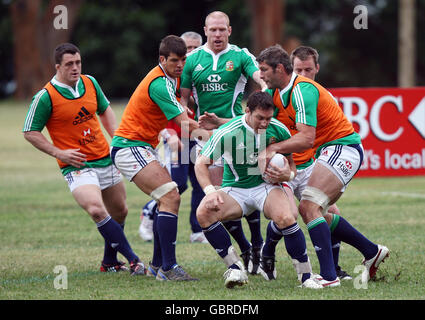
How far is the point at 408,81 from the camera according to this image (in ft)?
94.8

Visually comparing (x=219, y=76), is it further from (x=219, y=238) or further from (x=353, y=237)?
(x=353, y=237)

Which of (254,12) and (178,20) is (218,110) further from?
(178,20)

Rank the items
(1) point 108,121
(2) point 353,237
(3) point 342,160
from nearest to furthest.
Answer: (3) point 342,160 → (2) point 353,237 → (1) point 108,121

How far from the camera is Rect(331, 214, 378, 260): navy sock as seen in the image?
7219 millimetres

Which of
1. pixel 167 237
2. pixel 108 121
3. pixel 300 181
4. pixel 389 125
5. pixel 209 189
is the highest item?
pixel 108 121

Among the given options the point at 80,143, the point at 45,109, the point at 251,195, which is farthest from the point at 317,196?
the point at 45,109

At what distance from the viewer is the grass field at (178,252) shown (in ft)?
21.7

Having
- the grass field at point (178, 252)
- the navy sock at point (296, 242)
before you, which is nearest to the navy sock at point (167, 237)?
the grass field at point (178, 252)

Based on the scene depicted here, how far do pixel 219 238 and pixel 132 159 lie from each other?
1.14 meters

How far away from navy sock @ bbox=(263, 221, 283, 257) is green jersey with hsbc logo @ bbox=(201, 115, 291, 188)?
507 millimetres

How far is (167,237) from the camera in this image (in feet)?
24.1

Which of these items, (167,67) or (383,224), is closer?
(167,67)
